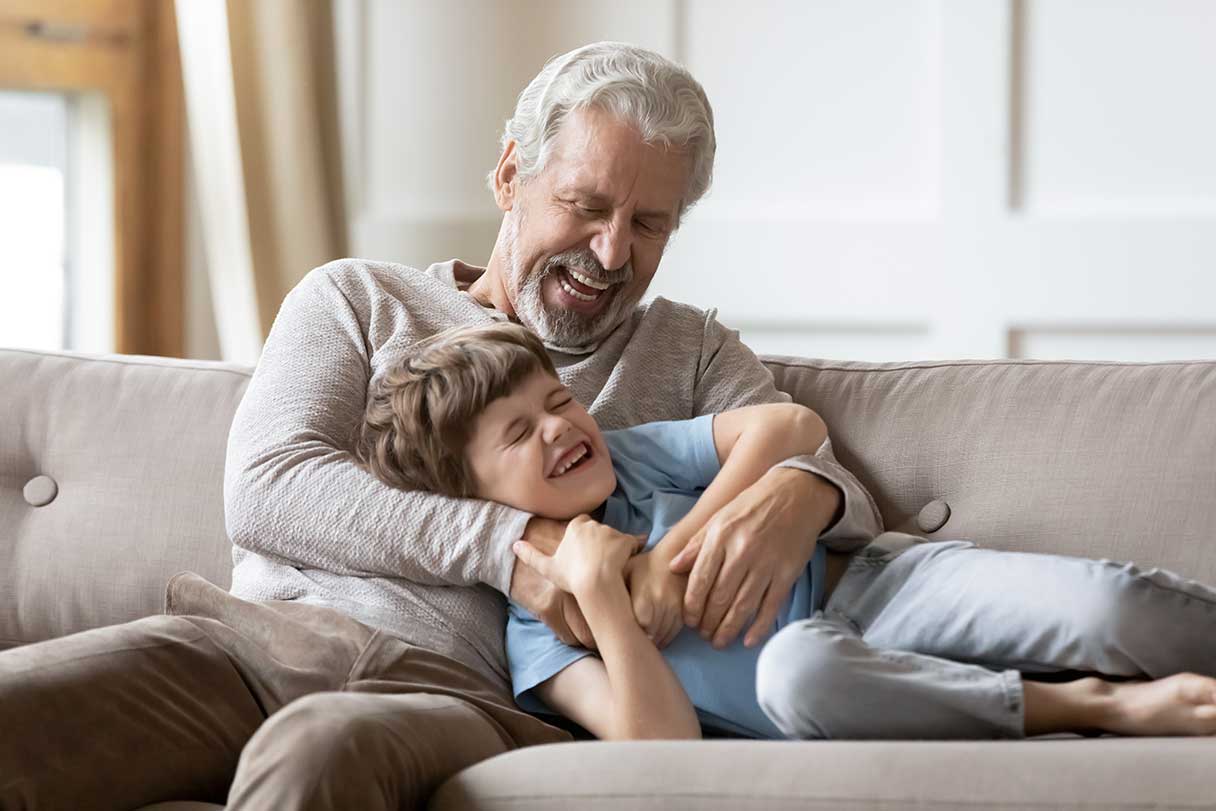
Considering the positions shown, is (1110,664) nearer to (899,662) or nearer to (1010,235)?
(899,662)

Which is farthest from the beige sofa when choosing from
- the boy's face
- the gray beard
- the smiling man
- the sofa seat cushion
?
the boy's face

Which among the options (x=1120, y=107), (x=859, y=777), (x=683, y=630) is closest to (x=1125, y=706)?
(x=859, y=777)

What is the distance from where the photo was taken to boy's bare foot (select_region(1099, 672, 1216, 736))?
1226 millimetres

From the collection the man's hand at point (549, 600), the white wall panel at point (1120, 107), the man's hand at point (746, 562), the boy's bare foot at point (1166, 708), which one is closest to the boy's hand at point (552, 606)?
the man's hand at point (549, 600)

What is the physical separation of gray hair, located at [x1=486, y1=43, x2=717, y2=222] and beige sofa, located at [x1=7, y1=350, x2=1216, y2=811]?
0.31 m

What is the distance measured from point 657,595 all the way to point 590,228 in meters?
0.51

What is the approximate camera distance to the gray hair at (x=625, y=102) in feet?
5.70

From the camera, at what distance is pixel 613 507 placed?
1.60 meters

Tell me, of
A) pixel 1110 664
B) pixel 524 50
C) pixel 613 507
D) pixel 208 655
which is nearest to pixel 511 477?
pixel 613 507

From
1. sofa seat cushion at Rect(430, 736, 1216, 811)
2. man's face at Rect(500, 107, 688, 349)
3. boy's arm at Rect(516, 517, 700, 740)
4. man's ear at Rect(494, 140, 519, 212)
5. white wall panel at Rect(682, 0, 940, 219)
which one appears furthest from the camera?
white wall panel at Rect(682, 0, 940, 219)

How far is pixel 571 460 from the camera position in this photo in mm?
1542

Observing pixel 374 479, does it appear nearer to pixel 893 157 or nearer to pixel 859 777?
pixel 859 777

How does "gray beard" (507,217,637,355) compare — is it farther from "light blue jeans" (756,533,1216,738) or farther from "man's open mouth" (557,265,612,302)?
"light blue jeans" (756,533,1216,738)

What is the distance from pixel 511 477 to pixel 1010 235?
142cm
